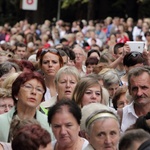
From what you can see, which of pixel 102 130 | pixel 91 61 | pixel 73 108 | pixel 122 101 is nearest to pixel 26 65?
pixel 91 61

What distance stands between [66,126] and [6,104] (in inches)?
83.3

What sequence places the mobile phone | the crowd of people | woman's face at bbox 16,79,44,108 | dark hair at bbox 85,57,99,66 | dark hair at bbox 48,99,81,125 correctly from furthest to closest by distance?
dark hair at bbox 85,57,99,66 < the mobile phone < woman's face at bbox 16,79,44,108 < dark hair at bbox 48,99,81,125 < the crowd of people

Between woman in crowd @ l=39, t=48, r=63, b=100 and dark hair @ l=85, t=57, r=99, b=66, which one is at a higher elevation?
woman in crowd @ l=39, t=48, r=63, b=100

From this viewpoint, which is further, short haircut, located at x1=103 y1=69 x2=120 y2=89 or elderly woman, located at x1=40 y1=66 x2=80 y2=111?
short haircut, located at x1=103 y1=69 x2=120 y2=89

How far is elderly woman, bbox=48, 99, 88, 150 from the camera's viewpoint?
296 inches

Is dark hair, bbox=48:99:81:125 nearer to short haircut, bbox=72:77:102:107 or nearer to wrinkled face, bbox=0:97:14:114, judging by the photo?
short haircut, bbox=72:77:102:107

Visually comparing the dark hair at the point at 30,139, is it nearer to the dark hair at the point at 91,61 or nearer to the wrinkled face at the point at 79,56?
the dark hair at the point at 91,61

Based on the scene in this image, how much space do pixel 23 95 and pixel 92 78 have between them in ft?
3.05

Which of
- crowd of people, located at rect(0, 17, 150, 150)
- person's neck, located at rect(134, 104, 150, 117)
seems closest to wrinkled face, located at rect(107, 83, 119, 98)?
crowd of people, located at rect(0, 17, 150, 150)

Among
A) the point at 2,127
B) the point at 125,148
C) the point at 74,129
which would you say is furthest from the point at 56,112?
the point at 125,148

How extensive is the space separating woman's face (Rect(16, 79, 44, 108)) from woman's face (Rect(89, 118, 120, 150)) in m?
1.60

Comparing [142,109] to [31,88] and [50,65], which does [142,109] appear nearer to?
[31,88]

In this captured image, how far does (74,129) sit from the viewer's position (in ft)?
24.7

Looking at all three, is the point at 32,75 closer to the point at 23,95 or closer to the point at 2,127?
the point at 23,95
